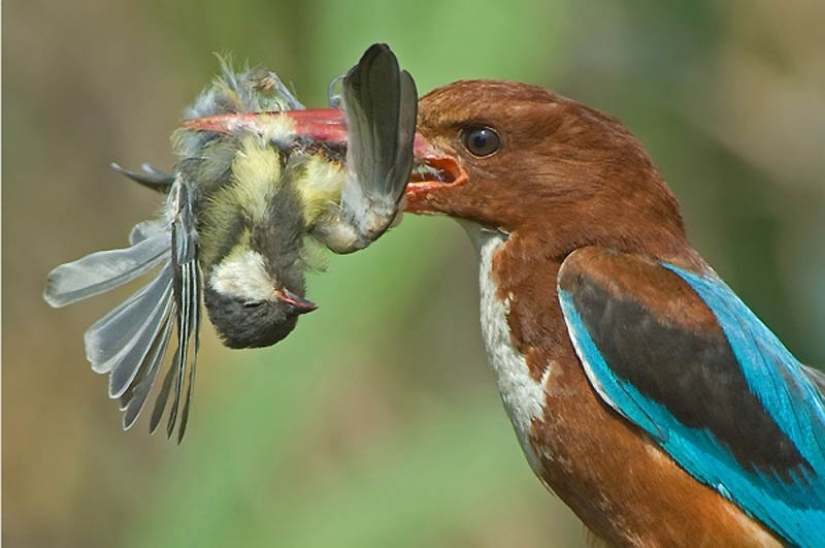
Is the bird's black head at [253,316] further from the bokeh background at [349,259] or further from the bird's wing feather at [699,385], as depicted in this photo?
the bokeh background at [349,259]

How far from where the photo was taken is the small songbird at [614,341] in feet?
10.3

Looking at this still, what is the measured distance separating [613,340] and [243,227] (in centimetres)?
72

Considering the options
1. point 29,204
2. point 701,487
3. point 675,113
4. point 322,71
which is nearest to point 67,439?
point 29,204

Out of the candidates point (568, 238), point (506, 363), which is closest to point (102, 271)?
point (506, 363)

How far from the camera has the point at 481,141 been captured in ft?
10.9

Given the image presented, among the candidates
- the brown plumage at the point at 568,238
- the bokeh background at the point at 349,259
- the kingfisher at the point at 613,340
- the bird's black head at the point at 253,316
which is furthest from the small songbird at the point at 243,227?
the bokeh background at the point at 349,259

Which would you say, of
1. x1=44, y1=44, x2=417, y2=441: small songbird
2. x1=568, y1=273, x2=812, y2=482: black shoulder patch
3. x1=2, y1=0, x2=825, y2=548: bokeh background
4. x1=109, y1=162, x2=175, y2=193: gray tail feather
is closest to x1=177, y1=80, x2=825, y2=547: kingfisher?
x1=568, y1=273, x2=812, y2=482: black shoulder patch

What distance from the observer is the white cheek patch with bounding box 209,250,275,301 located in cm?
293

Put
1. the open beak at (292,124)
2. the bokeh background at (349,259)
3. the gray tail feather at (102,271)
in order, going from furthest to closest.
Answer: the bokeh background at (349,259) → the open beak at (292,124) → the gray tail feather at (102,271)

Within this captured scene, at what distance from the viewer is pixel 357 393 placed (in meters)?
4.65

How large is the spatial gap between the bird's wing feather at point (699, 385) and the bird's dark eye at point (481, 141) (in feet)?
0.90

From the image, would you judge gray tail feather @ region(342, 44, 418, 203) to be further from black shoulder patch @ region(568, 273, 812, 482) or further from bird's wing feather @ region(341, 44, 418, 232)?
black shoulder patch @ region(568, 273, 812, 482)

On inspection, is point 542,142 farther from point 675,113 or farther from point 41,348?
point 41,348

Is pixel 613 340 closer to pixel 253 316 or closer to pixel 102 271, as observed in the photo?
pixel 253 316
